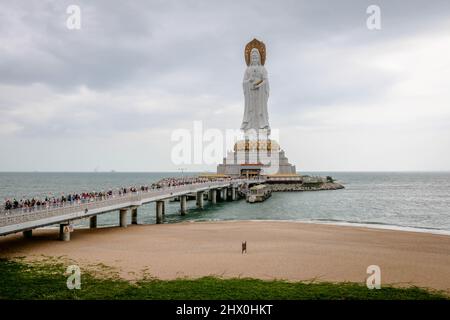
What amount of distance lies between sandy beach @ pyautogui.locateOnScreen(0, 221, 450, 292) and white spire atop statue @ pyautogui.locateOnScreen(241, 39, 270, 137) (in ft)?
170

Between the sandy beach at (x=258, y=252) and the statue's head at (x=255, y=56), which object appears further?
the statue's head at (x=255, y=56)

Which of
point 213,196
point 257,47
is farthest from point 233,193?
point 257,47

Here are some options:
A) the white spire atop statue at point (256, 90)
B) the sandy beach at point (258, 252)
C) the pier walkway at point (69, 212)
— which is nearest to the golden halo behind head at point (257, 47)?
the white spire atop statue at point (256, 90)

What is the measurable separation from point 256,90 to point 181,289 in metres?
67.8

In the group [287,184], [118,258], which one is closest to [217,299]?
[118,258]

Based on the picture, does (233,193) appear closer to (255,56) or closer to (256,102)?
(256,102)

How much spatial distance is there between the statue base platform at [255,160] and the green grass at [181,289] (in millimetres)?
Result: 61950

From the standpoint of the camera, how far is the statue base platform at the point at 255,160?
249ft

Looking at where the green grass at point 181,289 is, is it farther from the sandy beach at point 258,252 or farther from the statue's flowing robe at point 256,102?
the statue's flowing robe at point 256,102

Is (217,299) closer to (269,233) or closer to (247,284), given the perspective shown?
(247,284)

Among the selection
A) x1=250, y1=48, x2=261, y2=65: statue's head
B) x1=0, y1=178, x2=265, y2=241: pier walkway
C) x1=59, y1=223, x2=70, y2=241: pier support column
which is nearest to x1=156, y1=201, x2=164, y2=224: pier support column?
x1=0, y1=178, x2=265, y2=241: pier walkway

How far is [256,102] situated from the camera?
78125 millimetres

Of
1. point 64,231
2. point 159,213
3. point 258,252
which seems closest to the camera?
point 258,252

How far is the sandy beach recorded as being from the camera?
49.8 ft
